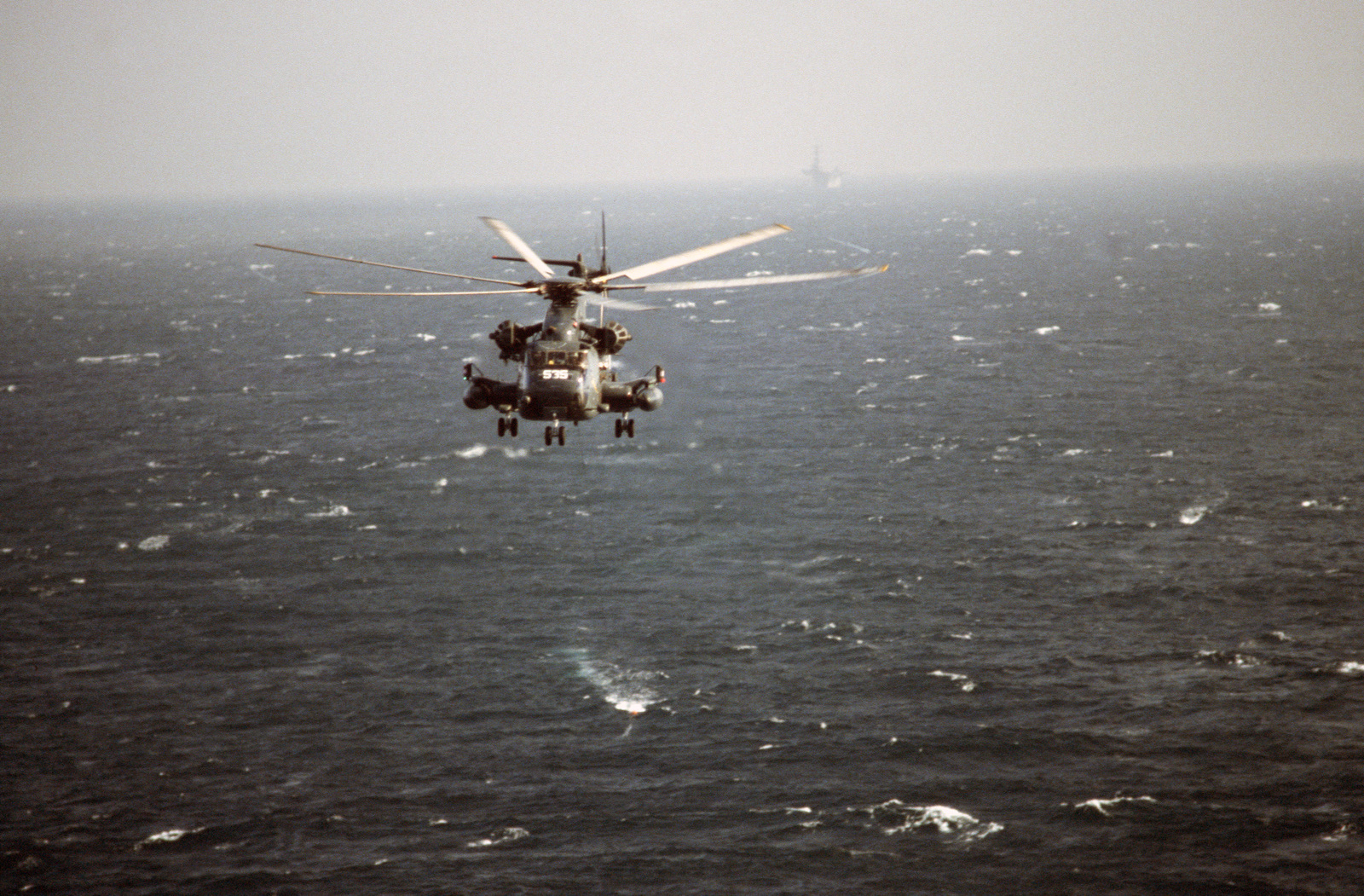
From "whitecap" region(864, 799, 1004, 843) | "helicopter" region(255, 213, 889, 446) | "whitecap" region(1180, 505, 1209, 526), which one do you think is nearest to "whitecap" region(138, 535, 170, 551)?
"helicopter" region(255, 213, 889, 446)

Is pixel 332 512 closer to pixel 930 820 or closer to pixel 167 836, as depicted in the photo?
pixel 167 836

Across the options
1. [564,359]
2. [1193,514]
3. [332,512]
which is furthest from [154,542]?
[1193,514]

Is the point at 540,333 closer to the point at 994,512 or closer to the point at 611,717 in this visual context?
the point at 611,717

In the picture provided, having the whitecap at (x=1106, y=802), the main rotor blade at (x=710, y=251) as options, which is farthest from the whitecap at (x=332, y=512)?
the whitecap at (x=1106, y=802)

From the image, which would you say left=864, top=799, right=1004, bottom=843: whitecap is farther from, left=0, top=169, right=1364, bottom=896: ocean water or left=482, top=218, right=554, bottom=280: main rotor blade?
left=482, top=218, right=554, bottom=280: main rotor blade

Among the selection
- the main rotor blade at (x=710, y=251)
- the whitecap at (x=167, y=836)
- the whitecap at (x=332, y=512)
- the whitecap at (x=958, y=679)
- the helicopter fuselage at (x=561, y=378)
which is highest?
the main rotor blade at (x=710, y=251)

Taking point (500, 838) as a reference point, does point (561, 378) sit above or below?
above

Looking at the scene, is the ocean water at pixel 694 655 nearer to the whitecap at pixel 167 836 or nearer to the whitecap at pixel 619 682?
the whitecap at pixel 167 836

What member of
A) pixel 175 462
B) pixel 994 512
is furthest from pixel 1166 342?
pixel 175 462
